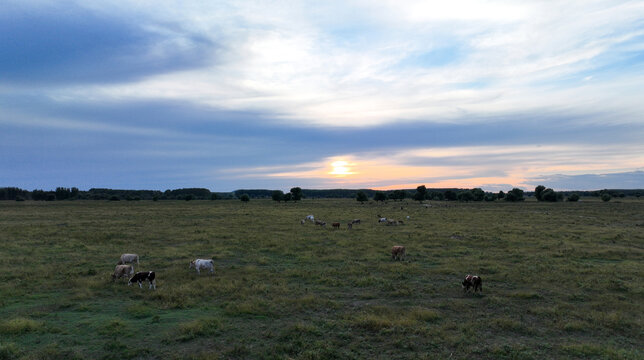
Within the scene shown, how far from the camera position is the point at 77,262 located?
19.5 metres

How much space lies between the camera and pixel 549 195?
11350 centimetres

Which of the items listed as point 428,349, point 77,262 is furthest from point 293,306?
point 77,262

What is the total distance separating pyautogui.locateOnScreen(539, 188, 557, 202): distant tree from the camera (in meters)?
113

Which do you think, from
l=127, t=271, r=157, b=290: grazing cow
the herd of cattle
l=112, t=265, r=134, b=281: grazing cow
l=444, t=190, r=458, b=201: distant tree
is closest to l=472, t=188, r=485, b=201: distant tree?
l=444, t=190, r=458, b=201: distant tree

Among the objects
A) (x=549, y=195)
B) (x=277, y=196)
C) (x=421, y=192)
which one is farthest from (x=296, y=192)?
Answer: (x=549, y=195)

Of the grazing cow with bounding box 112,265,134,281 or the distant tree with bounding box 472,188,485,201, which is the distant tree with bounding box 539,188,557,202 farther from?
the grazing cow with bounding box 112,265,134,281

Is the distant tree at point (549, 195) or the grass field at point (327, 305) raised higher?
the distant tree at point (549, 195)

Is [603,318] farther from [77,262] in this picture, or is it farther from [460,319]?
[77,262]

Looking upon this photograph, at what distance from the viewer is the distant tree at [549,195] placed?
113 meters

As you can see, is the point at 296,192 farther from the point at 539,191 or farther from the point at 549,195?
the point at 539,191

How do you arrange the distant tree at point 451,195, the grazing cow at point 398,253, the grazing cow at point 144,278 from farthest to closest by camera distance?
the distant tree at point 451,195, the grazing cow at point 398,253, the grazing cow at point 144,278

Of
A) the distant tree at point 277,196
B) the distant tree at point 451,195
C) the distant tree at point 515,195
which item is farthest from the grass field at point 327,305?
the distant tree at point 451,195

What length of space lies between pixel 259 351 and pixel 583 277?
53.5ft

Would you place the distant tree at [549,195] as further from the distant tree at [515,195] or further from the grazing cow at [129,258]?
the grazing cow at [129,258]
